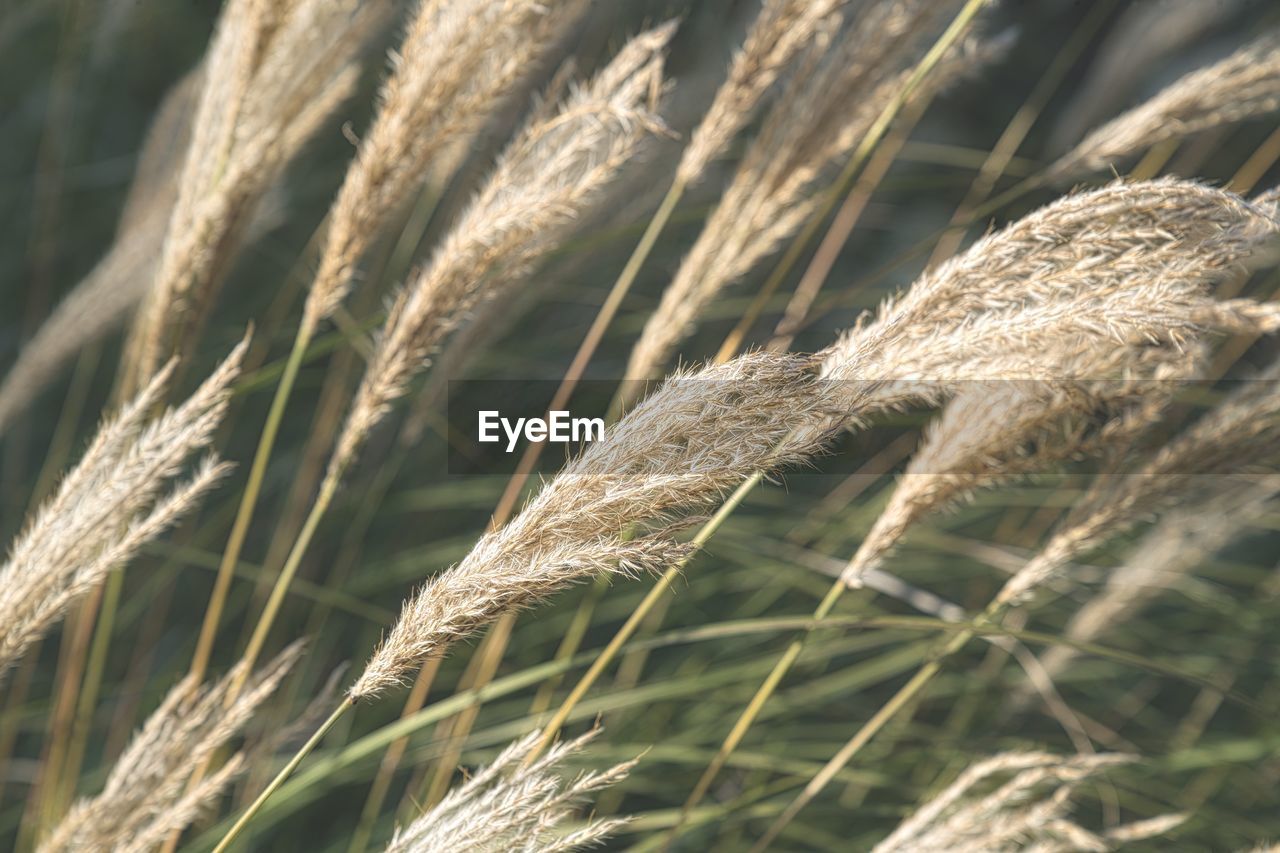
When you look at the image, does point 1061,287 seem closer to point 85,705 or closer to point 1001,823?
point 1001,823

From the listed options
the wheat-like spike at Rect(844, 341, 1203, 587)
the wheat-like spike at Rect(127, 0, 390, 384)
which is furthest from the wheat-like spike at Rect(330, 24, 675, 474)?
the wheat-like spike at Rect(844, 341, 1203, 587)

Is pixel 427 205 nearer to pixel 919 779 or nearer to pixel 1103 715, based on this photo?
pixel 919 779

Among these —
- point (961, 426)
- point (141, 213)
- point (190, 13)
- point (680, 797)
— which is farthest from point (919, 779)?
point (190, 13)

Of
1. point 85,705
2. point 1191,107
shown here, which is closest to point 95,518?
point 85,705

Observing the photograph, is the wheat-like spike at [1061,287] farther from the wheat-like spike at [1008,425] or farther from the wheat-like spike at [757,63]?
the wheat-like spike at [757,63]

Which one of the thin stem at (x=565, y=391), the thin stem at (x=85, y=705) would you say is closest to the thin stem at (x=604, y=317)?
the thin stem at (x=565, y=391)

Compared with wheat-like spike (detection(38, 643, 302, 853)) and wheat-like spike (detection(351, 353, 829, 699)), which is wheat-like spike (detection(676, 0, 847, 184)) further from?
wheat-like spike (detection(38, 643, 302, 853))

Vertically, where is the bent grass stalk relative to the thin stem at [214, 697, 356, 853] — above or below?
above
